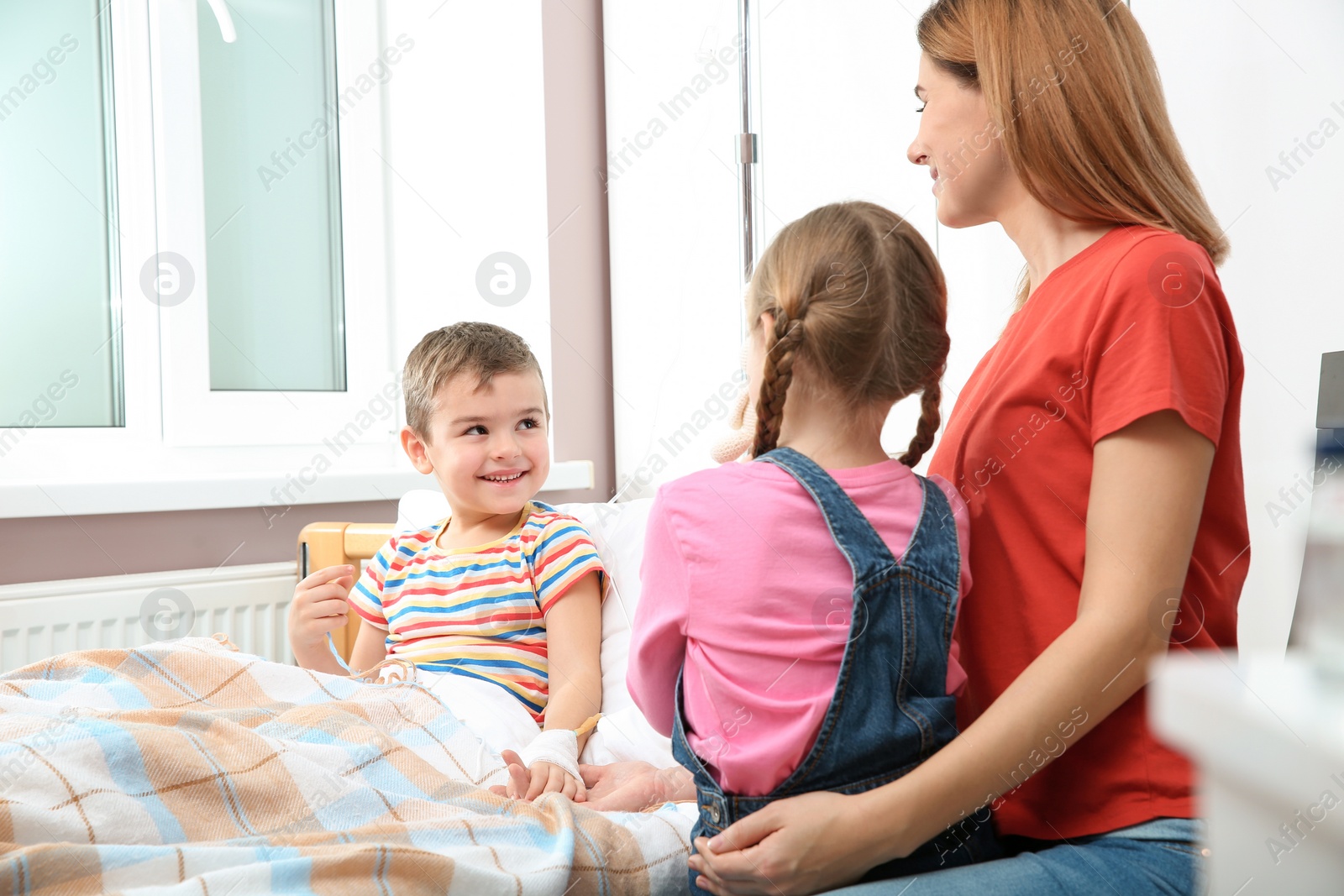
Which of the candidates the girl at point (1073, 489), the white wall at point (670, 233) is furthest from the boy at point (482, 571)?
the white wall at point (670, 233)

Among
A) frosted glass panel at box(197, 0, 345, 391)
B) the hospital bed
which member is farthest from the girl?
frosted glass panel at box(197, 0, 345, 391)

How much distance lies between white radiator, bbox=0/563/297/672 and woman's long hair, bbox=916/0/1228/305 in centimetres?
154

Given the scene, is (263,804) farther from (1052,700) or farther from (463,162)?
(463,162)

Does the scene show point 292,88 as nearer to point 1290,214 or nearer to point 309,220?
point 309,220

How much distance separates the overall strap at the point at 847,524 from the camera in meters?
0.72

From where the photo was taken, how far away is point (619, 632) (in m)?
1.25

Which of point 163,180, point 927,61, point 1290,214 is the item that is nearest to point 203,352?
point 163,180

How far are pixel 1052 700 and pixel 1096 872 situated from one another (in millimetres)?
125

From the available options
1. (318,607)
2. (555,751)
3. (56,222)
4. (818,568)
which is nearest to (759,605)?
(818,568)

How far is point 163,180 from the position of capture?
1.93 meters

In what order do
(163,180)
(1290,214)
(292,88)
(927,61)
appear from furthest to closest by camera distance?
(292,88), (163,180), (1290,214), (927,61)

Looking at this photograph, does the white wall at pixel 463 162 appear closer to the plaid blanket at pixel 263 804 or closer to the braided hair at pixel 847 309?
the plaid blanket at pixel 263 804

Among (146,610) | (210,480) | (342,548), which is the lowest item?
A: (146,610)

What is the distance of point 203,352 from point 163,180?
1.13ft
